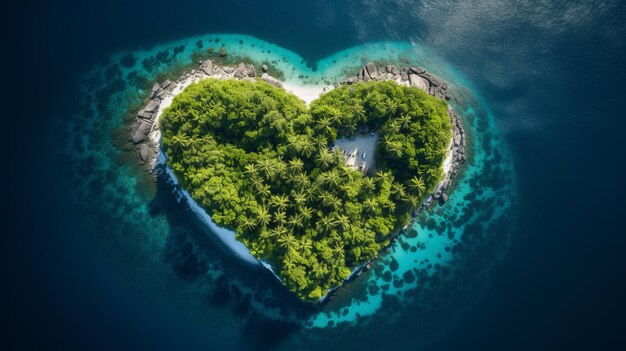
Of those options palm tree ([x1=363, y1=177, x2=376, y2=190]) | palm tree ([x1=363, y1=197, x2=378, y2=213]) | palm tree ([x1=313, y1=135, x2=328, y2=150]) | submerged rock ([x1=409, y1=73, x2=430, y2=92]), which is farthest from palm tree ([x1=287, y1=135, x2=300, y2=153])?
submerged rock ([x1=409, y1=73, x2=430, y2=92])

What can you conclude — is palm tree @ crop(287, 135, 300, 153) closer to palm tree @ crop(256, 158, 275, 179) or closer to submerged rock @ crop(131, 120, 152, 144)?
palm tree @ crop(256, 158, 275, 179)

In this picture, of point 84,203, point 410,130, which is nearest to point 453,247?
point 410,130

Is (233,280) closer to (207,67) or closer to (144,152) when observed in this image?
(144,152)

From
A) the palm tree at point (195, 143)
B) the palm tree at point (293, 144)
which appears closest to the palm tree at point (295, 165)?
the palm tree at point (293, 144)

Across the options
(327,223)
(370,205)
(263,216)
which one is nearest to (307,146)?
(327,223)

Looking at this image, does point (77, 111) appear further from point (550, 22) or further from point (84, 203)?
point (550, 22)

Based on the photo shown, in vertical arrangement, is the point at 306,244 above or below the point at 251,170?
below
